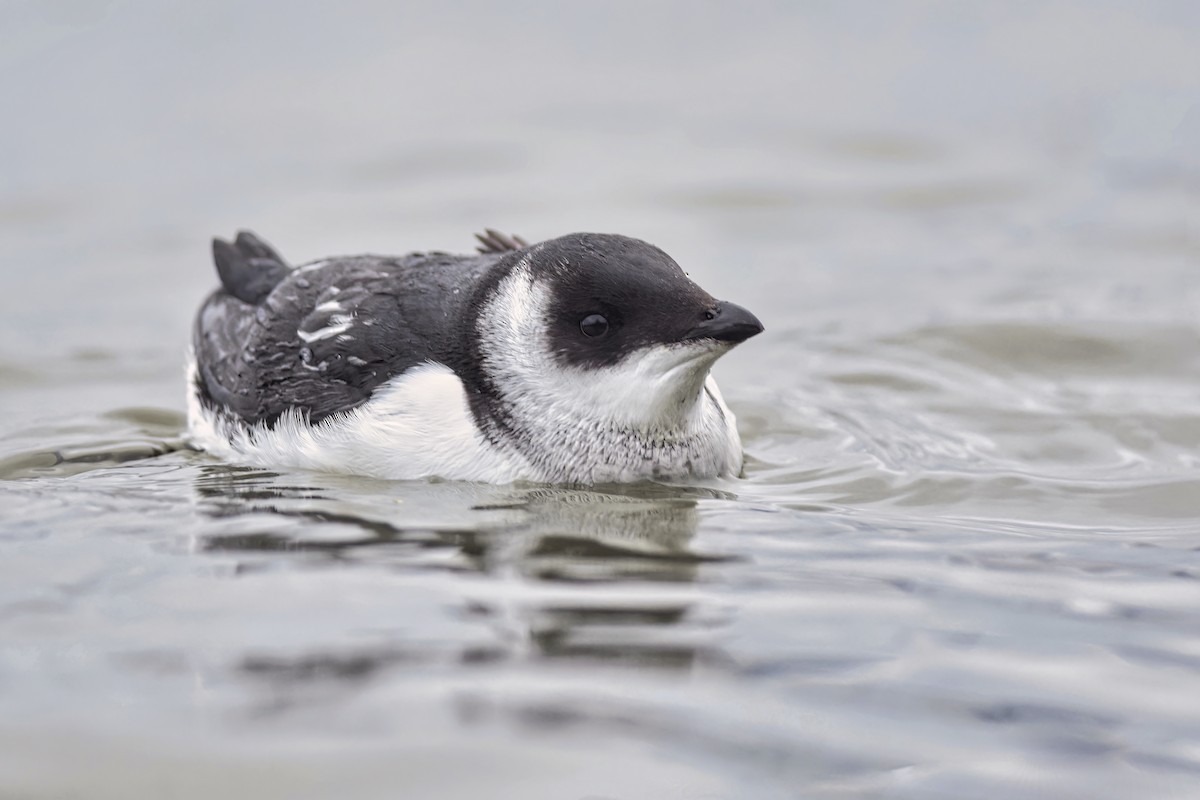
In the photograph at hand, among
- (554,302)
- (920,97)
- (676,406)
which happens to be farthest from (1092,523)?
(920,97)

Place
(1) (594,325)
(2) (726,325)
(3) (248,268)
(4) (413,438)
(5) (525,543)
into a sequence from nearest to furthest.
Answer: (5) (525,543)
(2) (726,325)
(1) (594,325)
(4) (413,438)
(3) (248,268)

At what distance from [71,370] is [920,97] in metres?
9.43

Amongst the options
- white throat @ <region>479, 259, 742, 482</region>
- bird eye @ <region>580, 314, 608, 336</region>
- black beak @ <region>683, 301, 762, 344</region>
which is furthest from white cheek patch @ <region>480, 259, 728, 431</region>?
black beak @ <region>683, 301, 762, 344</region>

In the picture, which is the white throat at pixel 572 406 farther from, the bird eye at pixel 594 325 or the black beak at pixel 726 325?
the black beak at pixel 726 325

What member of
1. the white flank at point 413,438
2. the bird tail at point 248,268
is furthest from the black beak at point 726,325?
the bird tail at point 248,268

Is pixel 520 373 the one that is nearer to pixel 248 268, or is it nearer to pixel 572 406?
pixel 572 406

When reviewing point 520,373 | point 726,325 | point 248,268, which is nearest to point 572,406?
point 520,373

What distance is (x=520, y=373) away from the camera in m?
6.43

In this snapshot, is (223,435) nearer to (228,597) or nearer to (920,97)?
(228,597)

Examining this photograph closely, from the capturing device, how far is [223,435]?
7.39m

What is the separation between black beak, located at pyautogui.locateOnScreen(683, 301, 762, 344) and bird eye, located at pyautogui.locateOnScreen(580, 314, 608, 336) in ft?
1.34

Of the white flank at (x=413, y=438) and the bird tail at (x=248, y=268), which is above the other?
the bird tail at (x=248, y=268)

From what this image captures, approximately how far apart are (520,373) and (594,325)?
1.36ft

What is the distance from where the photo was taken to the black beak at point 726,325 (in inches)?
229
